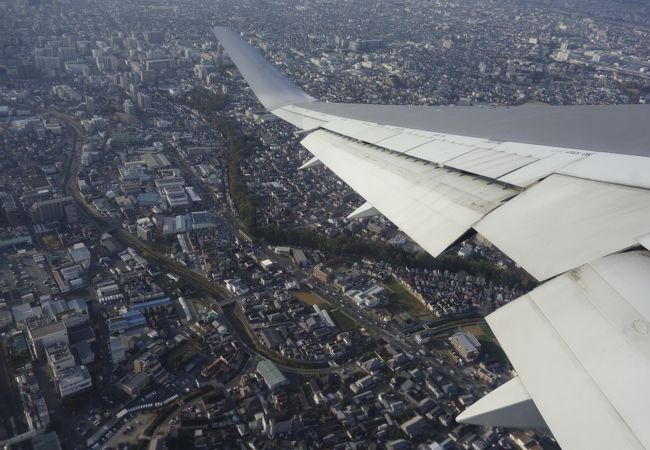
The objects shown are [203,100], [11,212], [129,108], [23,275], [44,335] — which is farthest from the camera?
[203,100]

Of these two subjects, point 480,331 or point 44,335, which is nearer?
point 44,335

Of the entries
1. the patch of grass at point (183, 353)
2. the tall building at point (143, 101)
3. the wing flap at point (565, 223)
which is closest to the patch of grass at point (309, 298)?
the patch of grass at point (183, 353)

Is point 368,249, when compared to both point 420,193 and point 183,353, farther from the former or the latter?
point 420,193

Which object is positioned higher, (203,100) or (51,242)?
(51,242)

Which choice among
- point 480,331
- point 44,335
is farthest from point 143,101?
point 480,331

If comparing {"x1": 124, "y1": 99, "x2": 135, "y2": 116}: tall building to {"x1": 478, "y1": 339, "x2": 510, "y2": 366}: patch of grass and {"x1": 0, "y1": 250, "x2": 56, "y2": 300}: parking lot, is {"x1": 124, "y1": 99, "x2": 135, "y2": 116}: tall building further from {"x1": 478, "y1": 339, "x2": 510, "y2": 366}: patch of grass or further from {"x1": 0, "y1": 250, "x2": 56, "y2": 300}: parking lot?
{"x1": 478, "y1": 339, "x2": 510, "y2": 366}: patch of grass

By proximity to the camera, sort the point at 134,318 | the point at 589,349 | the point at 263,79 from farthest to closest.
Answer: the point at 134,318 < the point at 263,79 < the point at 589,349

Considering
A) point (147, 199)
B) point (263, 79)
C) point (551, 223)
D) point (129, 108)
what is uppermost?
point (551, 223)

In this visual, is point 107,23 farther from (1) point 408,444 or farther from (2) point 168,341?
(1) point 408,444
